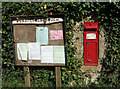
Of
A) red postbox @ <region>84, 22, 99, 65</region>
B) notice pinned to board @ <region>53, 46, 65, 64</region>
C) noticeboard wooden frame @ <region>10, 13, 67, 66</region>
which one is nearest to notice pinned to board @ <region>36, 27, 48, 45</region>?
noticeboard wooden frame @ <region>10, 13, 67, 66</region>

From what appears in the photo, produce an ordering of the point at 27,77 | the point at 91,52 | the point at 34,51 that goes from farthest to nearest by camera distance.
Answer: the point at 27,77 → the point at 91,52 → the point at 34,51

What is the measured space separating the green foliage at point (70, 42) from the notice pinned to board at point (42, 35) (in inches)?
13.5

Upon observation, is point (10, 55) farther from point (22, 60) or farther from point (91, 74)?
point (91, 74)

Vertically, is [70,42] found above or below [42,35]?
below

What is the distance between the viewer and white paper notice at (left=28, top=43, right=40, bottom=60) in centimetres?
334

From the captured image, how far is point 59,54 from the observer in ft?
10.8

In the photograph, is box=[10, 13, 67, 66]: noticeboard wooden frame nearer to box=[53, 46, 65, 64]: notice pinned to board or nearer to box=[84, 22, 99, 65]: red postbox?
box=[53, 46, 65, 64]: notice pinned to board

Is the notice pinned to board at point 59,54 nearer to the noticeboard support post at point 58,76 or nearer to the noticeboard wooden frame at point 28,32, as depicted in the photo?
the noticeboard wooden frame at point 28,32

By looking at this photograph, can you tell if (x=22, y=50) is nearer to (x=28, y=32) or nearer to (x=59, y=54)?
(x=28, y=32)

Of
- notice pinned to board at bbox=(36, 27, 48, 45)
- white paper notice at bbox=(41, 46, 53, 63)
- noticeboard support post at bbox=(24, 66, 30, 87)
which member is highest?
notice pinned to board at bbox=(36, 27, 48, 45)

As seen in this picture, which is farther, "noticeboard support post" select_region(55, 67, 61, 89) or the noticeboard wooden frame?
"noticeboard support post" select_region(55, 67, 61, 89)

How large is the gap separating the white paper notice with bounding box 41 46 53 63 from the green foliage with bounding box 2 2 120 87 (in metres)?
0.40

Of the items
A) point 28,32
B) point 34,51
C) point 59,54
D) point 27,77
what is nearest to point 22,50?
point 34,51

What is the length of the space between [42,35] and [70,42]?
72cm
